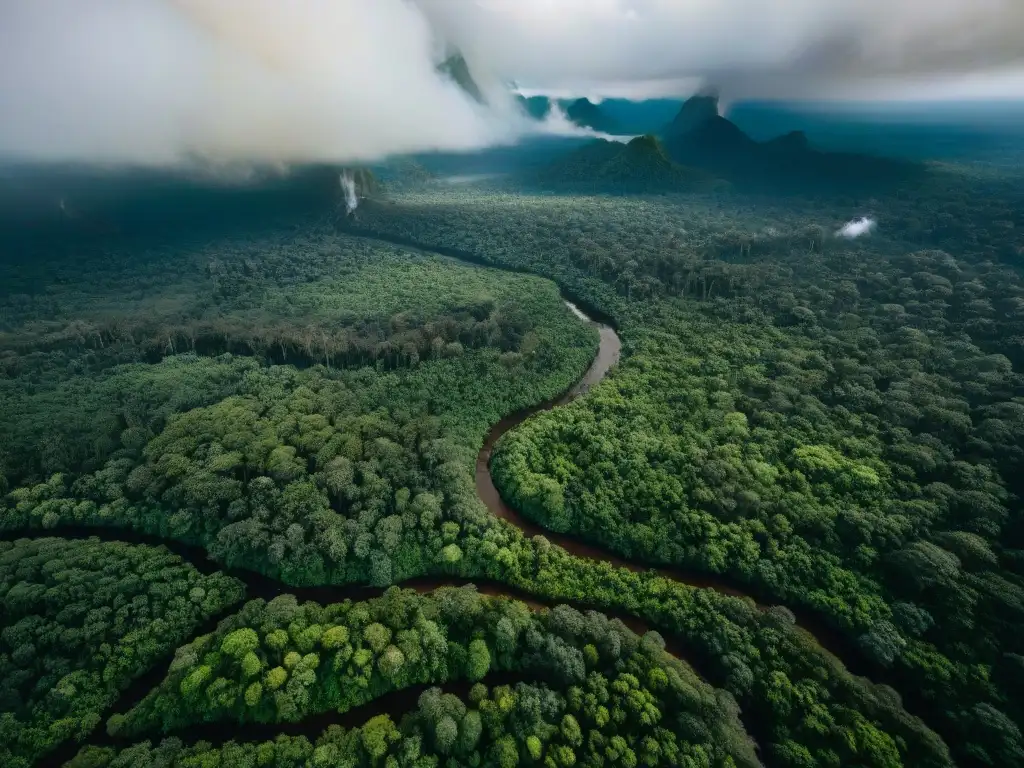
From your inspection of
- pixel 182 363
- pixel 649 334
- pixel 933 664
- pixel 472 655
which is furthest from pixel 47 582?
pixel 649 334

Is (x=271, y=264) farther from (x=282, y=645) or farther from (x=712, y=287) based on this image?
(x=282, y=645)

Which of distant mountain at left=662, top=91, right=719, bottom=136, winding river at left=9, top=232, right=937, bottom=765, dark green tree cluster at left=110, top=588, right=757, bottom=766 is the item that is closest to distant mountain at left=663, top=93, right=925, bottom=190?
distant mountain at left=662, top=91, right=719, bottom=136

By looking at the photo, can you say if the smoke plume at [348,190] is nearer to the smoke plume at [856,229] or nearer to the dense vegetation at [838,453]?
the dense vegetation at [838,453]

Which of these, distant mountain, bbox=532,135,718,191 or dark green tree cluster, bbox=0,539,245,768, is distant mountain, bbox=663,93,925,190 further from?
dark green tree cluster, bbox=0,539,245,768

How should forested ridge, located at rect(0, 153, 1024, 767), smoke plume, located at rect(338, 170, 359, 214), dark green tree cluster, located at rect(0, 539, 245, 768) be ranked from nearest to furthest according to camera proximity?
dark green tree cluster, located at rect(0, 539, 245, 768) < forested ridge, located at rect(0, 153, 1024, 767) < smoke plume, located at rect(338, 170, 359, 214)

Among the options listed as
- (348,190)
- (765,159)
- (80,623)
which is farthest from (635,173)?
(80,623)

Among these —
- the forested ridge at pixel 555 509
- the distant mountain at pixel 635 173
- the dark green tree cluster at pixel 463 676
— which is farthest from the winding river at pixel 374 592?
the distant mountain at pixel 635 173
